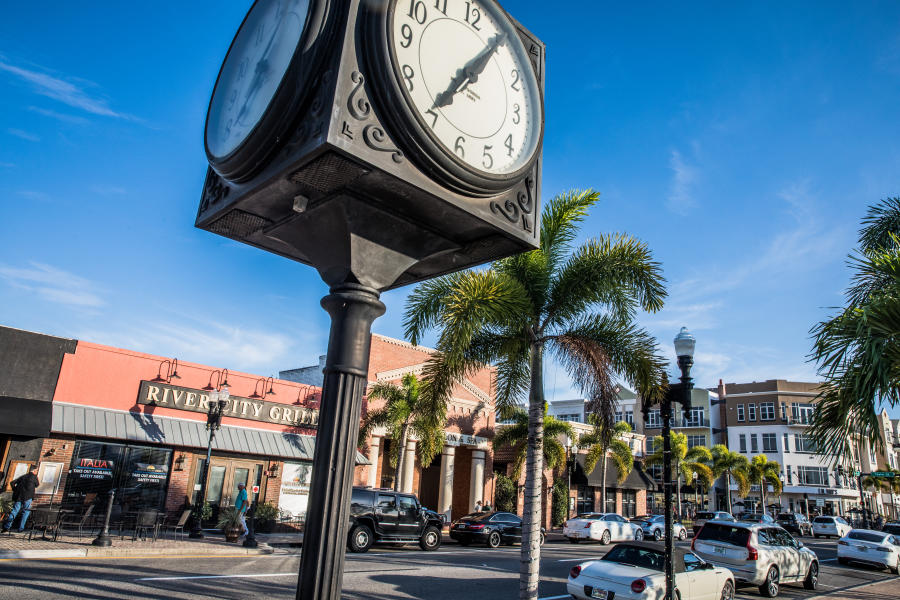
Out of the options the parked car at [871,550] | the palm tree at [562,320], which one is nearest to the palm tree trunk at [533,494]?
the palm tree at [562,320]

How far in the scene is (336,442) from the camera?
2559mm

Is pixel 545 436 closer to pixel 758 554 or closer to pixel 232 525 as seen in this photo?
pixel 758 554

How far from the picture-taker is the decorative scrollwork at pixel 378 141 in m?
2.44

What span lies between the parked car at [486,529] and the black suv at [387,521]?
3254mm

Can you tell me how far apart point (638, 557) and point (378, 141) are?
36.1 ft

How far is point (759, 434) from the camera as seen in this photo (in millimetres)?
68125

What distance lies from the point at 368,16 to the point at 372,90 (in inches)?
13.4

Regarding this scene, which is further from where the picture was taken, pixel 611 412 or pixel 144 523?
pixel 144 523

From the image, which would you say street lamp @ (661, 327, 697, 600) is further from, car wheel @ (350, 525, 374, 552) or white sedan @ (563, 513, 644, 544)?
white sedan @ (563, 513, 644, 544)

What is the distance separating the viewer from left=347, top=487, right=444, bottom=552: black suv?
1822 centimetres

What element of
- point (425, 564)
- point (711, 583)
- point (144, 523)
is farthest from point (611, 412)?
point (144, 523)

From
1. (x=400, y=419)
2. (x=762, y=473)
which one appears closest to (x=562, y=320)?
(x=400, y=419)

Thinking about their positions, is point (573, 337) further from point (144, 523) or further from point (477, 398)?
point (477, 398)

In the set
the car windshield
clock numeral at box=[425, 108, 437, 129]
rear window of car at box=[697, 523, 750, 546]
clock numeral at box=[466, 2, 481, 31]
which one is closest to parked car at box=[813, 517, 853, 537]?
rear window of car at box=[697, 523, 750, 546]
